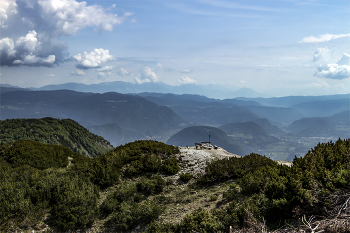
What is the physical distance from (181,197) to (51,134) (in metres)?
101

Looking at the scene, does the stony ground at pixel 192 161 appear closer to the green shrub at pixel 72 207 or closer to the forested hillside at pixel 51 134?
the green shrub at pixel 72 207

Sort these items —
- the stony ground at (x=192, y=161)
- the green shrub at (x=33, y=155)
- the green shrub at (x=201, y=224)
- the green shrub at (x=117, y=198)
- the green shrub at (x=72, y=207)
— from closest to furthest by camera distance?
the green shrub at (x=201, y=224)
the green shrub at (x=72, y=207)
the green shrub at (x=117, y=198)
the green shrub at (x=33, y=155)
the stony ground at (x=192, y=161)

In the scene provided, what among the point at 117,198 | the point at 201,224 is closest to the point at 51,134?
the point at 117,198

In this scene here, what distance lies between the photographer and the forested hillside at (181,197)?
22.7 feet

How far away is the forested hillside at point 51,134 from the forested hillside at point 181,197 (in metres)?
57.3

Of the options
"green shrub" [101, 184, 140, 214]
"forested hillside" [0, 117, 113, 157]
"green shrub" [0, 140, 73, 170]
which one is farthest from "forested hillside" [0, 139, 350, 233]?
"forested hillside" [0, 117, 113, 157]

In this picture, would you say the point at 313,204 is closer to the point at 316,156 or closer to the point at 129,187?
the point at 316,156

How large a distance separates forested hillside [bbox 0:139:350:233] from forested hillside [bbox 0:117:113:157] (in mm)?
57284

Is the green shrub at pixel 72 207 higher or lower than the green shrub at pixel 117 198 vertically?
higher

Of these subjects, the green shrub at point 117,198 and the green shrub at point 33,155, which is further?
the green shrub at point 33,155

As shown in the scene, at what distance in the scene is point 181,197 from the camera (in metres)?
11.9

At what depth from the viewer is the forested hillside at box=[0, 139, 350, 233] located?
273 inches

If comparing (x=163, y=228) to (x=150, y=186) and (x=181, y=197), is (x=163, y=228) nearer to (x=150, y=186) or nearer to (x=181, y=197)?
(x=181, y=197)

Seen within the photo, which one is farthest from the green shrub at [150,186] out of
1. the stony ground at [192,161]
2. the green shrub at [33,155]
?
the green shrub at [33,155]
